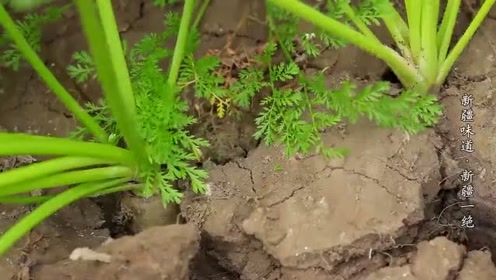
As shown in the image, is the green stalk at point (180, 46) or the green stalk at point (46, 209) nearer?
the green stalk at point (46, 209)

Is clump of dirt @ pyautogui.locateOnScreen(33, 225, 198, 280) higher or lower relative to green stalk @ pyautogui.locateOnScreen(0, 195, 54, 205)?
lower

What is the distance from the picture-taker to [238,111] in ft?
4.71

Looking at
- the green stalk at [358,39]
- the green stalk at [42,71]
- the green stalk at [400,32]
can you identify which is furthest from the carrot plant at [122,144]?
the green stalk at [400,32]

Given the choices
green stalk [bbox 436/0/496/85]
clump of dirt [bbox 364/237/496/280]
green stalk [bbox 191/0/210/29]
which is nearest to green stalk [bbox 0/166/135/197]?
green stalk [bbox 191/0/210/29]

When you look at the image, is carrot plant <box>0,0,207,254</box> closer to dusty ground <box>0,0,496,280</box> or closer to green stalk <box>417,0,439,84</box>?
dusty ground <box>0,0,496,280</box>

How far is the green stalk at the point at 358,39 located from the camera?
1.19 m

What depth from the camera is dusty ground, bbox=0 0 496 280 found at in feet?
4.09

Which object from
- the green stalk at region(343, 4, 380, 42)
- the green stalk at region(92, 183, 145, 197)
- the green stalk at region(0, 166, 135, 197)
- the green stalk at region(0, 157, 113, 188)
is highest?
the green stalk at region(343, 4, 380, 42)

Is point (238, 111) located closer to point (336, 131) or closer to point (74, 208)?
point (336, 131)

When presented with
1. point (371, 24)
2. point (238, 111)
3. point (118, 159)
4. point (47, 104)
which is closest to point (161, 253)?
point (118, 159)

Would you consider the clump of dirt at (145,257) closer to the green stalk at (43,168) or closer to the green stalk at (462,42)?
the green stalk at (43,168)

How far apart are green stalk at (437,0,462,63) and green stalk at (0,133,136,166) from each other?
1.85 ft

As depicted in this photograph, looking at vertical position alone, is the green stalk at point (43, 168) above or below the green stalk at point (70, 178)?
above

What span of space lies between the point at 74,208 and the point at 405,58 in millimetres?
632
